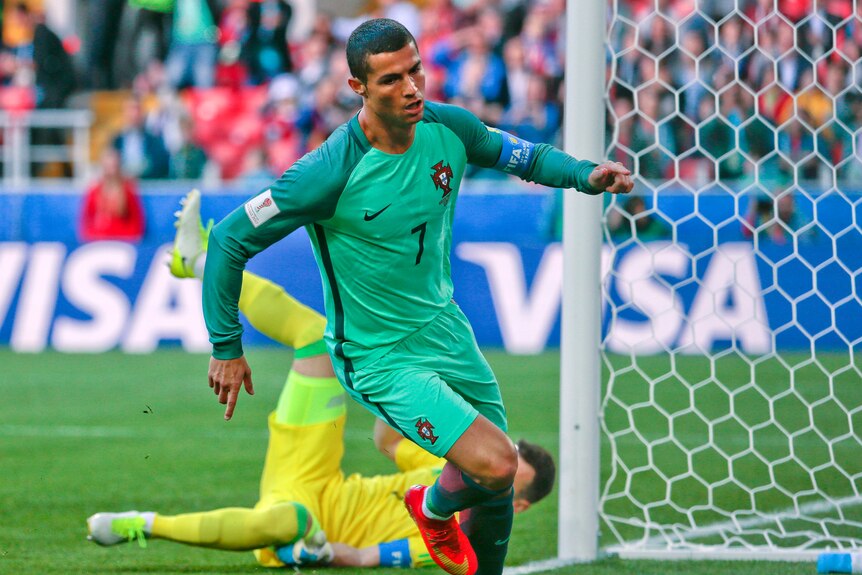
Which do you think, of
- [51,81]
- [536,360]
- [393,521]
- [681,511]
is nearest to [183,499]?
[393,521]

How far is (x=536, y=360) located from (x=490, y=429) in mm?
7866

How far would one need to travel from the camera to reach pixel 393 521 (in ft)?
17.8

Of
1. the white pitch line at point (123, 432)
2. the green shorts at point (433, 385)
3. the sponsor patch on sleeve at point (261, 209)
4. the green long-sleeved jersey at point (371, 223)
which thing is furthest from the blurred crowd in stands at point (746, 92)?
the white pitch line at point (123, 432)

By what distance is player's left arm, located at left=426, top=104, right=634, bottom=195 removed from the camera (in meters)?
4.46

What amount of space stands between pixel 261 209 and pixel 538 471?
1.85 m

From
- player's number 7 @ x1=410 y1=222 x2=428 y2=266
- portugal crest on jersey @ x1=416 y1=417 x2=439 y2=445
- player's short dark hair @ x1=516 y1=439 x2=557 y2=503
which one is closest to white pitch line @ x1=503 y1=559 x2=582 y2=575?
player's short dark hair @ x1=516 y1=439 x2=557 y2=503

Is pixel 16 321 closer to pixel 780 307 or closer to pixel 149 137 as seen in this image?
pixel 149 137

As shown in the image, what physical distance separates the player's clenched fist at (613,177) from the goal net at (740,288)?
1294 millimetres

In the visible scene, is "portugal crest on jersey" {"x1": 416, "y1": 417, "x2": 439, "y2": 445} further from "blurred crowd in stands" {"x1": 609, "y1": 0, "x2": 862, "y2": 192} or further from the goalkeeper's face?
"blurred crowd in stands" {"x1": 609, "y1": 0, "x2": 862, "y2": 192}

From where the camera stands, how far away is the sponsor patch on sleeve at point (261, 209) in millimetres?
4188

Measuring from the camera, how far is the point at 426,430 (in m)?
4.31

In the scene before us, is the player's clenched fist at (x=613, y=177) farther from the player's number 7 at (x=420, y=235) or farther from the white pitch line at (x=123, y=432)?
the white pitch line at (x=123, y=432)

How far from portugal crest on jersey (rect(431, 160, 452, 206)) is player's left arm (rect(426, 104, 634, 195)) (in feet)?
0.57

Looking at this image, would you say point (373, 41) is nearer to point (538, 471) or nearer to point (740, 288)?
point (538, 471)
